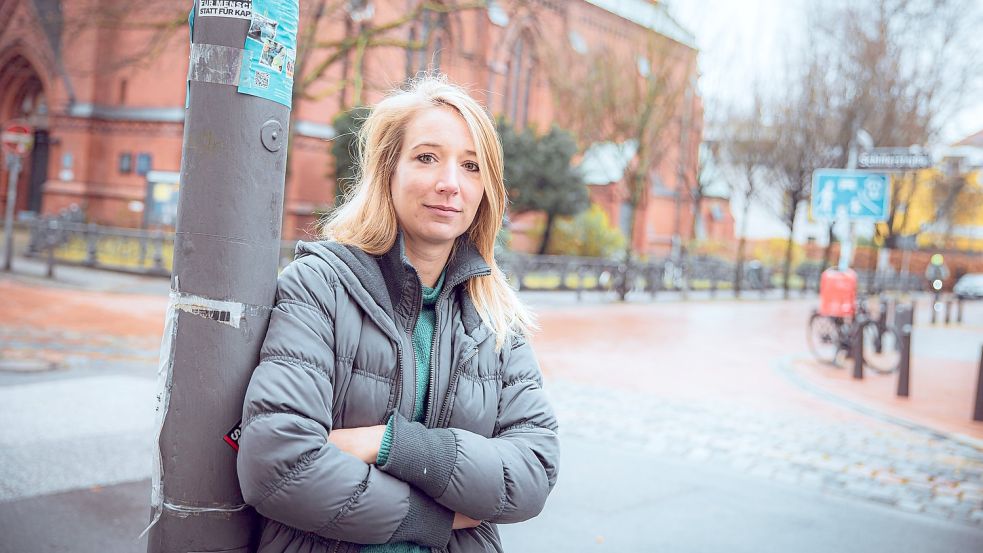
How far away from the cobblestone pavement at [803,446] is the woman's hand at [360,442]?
4829 millimetres

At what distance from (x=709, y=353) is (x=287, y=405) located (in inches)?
500

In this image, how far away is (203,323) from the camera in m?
1.91

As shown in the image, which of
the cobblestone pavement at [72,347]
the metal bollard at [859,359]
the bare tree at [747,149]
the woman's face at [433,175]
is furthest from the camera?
the bare tree at [747,149]

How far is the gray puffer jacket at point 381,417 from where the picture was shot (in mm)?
1819

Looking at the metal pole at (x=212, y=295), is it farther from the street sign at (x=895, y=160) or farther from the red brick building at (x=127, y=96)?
the red brick building at (x=127, y=96)

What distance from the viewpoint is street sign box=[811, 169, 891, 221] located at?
45.3ft

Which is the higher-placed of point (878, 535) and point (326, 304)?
point (326, 304)

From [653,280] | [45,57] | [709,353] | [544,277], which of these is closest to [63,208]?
[45,57]

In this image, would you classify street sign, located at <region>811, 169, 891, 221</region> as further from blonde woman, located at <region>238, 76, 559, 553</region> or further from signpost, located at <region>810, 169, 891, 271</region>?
blonde woman, located at <region>238, 76, 559, 553</region>

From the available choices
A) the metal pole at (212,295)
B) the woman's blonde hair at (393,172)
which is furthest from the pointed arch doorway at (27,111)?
the metal pole at (212,295)

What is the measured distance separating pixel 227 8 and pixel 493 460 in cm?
124

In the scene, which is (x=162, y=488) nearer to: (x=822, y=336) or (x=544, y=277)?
(x=822, y=336)

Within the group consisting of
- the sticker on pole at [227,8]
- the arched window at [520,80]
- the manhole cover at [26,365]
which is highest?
the arched window at [520,80]

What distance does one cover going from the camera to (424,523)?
195 centimetres
